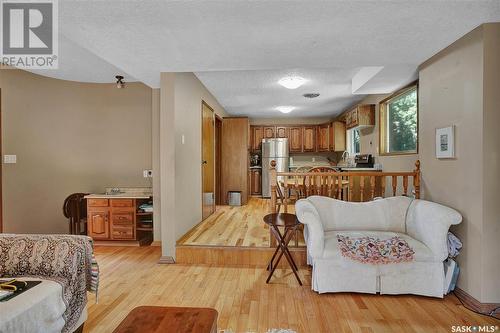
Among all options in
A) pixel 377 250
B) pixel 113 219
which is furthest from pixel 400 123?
pixel 113 219

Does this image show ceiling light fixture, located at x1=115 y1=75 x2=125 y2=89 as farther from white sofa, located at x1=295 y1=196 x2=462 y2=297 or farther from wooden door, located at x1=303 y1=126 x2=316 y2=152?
wooden door, located at x1=303 y1=126 x2=316 y2=152

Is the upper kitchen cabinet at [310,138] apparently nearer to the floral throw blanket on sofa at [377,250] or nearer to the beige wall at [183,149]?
the beige wall at [183,149]

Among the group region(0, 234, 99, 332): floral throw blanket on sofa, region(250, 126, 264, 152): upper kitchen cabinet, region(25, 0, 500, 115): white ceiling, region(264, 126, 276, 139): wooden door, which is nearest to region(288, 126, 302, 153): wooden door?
region(264, 126, 276, 139): wooden door

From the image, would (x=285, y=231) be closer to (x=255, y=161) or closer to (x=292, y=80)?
(x=292, y=80)

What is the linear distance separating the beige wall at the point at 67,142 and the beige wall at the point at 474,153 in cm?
402

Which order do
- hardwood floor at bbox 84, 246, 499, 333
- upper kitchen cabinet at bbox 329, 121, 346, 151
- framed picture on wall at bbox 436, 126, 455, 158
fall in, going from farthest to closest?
upper kitchen cabinet at bbox 329, 121, 346, 151, framed picture on wall at bbox 436, 126, 455, 158, hardwood floor at bbox 84, 246, 499, 333

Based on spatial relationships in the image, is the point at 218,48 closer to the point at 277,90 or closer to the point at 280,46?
the point at 280,46

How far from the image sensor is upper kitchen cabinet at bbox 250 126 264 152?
7453 mm

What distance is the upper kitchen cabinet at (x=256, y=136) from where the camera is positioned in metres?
7.45

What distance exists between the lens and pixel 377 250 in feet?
7.89

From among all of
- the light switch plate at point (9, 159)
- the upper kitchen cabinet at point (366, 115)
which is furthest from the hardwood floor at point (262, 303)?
the upper kitchen cabinet at point (366, 115)

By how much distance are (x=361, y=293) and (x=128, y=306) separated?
2153 millimetres

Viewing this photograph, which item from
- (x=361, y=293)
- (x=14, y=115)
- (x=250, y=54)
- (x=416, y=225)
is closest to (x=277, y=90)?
(x=250, y=54)

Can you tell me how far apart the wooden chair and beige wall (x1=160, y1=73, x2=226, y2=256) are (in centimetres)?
173
